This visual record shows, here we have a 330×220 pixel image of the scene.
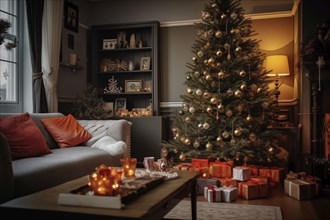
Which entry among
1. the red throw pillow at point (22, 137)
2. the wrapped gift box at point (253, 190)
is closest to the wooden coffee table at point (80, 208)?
the red throw pillow at point (22, 137)

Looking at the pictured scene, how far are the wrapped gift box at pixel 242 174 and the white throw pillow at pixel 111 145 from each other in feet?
3.85

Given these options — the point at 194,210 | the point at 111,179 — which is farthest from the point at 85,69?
the point at 111,179

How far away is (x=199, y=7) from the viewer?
5.21 metres

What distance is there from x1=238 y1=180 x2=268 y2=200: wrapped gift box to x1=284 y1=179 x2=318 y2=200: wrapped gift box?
25 cm

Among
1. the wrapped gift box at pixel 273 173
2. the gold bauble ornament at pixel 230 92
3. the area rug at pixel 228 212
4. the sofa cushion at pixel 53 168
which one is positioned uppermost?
the gold bauble ornament at pixel 230 92

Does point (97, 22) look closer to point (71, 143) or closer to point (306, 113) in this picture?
point (71, 143)

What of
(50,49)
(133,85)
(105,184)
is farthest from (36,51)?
(105,184)

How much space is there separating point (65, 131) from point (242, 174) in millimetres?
1865

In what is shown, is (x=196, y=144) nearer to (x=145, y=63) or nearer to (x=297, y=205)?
(x=297, y=205)

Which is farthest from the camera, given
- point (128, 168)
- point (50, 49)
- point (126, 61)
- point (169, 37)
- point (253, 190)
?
point (126, 61)

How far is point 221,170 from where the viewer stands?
348 cm

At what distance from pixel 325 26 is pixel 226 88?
126 centimetres

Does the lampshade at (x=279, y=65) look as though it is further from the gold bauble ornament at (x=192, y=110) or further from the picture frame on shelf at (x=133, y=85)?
the picture frame on shelf at (x=133, y=85)

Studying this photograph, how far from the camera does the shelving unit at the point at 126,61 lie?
17.3 feet
